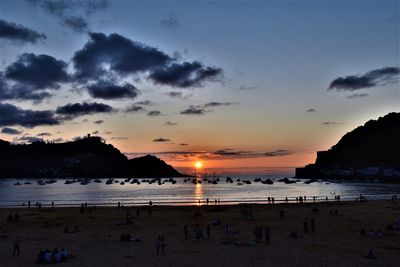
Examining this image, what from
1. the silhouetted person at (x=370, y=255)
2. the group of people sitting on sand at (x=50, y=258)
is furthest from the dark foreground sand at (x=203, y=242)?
the group of people sitting on sand at (x=50, y=258)

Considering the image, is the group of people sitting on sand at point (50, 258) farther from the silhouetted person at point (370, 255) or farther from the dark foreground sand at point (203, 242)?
the silhouetted person at point (370, 255)

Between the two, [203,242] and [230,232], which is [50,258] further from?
[230,232]

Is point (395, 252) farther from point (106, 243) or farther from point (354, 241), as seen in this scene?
point (106, 243)

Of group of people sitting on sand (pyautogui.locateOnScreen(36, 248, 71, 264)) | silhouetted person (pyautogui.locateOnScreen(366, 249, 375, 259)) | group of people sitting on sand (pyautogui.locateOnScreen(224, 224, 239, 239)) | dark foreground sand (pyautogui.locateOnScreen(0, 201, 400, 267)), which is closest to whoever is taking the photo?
group of people sitting on sand (pyautogui.locateOnScreen(36, 248, 71, 264))

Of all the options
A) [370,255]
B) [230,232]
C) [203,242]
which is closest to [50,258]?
[203,242]

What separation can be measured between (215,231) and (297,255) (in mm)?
12351

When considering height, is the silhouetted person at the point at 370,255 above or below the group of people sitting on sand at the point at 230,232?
below

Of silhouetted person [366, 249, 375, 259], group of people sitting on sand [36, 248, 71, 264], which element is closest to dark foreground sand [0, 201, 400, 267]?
silhouetted person [366, 249, 375, 259]

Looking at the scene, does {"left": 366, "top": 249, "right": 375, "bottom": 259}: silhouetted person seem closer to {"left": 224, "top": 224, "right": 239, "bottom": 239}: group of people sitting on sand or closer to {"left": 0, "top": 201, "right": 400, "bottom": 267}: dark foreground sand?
{"left": 0, "top": 201, "right": 400, "bottom": 267}: dark foreground sand

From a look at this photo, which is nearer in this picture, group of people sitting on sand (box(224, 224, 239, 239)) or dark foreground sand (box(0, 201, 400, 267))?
dark foreground sand (box(0, 201, 400, 267))

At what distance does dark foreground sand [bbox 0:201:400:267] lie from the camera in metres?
26.8

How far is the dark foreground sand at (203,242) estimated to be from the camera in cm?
2677

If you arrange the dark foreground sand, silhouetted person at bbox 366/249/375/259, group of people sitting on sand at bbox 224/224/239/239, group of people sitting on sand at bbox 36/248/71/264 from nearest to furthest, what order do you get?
1. group of people sitting on sand at bbox 36/248/71/264
2. the dark foreground sand
3. silhouetted person at bbox 366/249/375/259
4. group of people sitting on sand at bbox 224/224/239/239

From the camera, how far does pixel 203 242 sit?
33.5m
